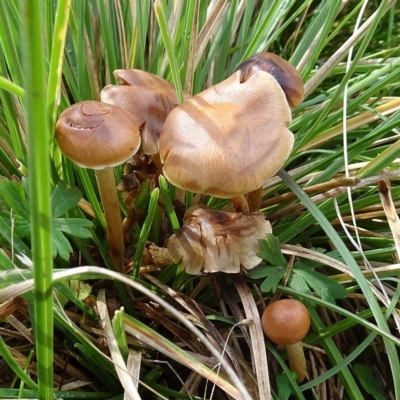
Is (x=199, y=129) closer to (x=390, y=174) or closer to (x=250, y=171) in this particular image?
(x=250, y=171)

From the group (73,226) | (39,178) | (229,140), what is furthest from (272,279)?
(39,178)

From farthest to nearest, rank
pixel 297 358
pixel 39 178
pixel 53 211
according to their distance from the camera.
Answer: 1. pixel 297 358
2. pixel 53 211
3. pixel 39 178

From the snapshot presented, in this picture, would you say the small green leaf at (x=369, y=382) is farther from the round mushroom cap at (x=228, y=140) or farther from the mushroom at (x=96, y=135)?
the mushroom at (x=96, y=135)

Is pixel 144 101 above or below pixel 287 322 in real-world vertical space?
above

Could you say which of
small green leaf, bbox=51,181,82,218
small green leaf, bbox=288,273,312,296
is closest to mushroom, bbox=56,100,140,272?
small green leaf, bbox=51,181,82,218

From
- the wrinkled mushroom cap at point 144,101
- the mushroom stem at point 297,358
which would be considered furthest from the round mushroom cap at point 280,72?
the mushroom stem at point 297,358

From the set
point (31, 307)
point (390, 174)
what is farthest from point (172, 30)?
point (31, 307)

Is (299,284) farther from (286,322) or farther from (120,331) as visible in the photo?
(120,331)
